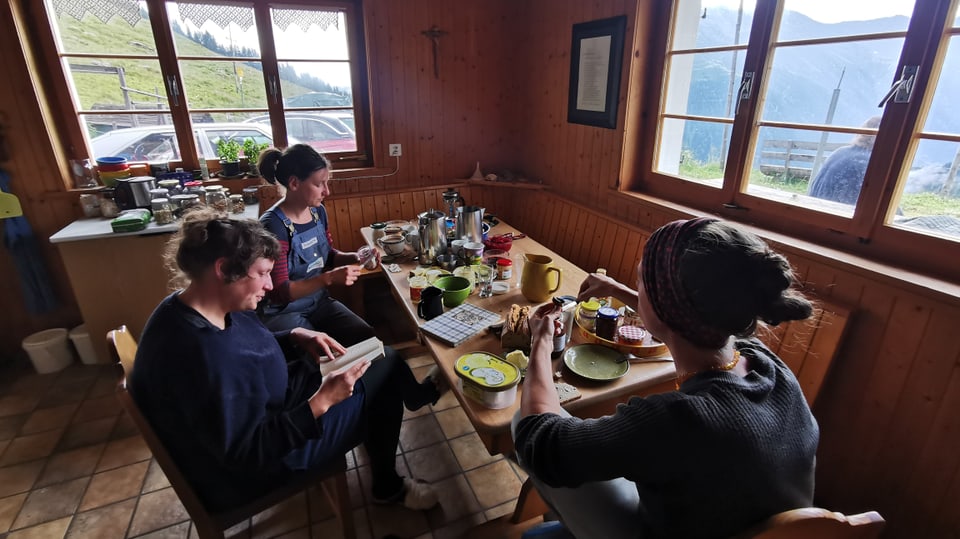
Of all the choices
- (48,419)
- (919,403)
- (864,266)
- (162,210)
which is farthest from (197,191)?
(919,403)

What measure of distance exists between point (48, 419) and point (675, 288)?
9.73 ft

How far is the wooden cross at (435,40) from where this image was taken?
3.23 metres

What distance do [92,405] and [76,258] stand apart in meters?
0.78

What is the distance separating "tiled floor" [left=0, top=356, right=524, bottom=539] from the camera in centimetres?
169

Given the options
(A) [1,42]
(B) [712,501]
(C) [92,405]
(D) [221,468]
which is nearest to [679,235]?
(B) [712,501]

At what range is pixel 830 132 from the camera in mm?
1781

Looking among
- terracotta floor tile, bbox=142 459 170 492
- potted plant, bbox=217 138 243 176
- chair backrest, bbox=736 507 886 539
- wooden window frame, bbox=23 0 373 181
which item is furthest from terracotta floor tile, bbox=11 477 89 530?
chair backrest, bbox=736 507 886 539

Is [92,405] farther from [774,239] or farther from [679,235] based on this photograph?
[774,239]

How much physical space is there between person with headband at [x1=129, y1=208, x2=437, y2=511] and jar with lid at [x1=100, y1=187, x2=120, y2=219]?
1.93 metres

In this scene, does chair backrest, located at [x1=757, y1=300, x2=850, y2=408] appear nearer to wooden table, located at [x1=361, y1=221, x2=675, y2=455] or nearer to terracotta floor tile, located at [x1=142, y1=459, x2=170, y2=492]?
wooden table, located at [x1=361, y1=221, x2=675, y2=455]

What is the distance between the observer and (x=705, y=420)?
0.73m

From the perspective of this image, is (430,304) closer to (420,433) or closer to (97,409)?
(420,433)

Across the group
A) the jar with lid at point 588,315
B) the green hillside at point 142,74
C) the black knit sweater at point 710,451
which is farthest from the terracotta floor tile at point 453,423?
the green hillside at point 142,74

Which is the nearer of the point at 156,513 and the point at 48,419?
the point at 156,513
